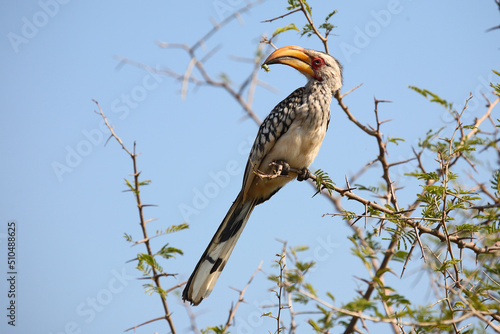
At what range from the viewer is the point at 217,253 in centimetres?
406

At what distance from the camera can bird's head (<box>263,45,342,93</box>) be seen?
4332mm

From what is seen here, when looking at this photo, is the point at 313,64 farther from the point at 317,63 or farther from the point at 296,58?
the point at 296,58

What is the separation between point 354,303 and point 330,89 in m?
2.61

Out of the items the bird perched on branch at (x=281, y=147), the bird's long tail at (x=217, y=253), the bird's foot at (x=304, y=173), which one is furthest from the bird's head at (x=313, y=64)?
the bird's long tail at (x=217, y=253)

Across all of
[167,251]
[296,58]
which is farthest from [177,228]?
[296,58]

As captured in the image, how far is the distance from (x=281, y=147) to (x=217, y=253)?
1042mm

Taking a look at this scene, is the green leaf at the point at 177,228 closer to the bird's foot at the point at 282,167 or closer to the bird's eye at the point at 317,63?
the bird's foot at the point at 282,167

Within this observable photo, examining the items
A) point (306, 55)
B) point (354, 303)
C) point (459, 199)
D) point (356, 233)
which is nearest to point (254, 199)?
point (356, 233)

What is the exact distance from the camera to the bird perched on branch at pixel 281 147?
13.1 feet

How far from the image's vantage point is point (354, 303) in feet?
6.64

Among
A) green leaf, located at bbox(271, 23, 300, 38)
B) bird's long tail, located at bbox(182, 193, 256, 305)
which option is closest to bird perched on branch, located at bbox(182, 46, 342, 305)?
bird's long tail, located at bbox(182, 193, 256, 305)

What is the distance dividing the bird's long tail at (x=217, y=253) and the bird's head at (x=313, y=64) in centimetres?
126

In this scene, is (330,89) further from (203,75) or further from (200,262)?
(200,262)

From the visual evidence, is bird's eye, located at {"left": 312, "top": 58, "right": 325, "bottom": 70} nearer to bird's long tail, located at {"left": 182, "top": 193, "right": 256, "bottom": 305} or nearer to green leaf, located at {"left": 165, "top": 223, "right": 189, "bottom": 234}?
bird's long tail, located at {"left": 182, "top": 193, "right": 256, "bottom": 305}
